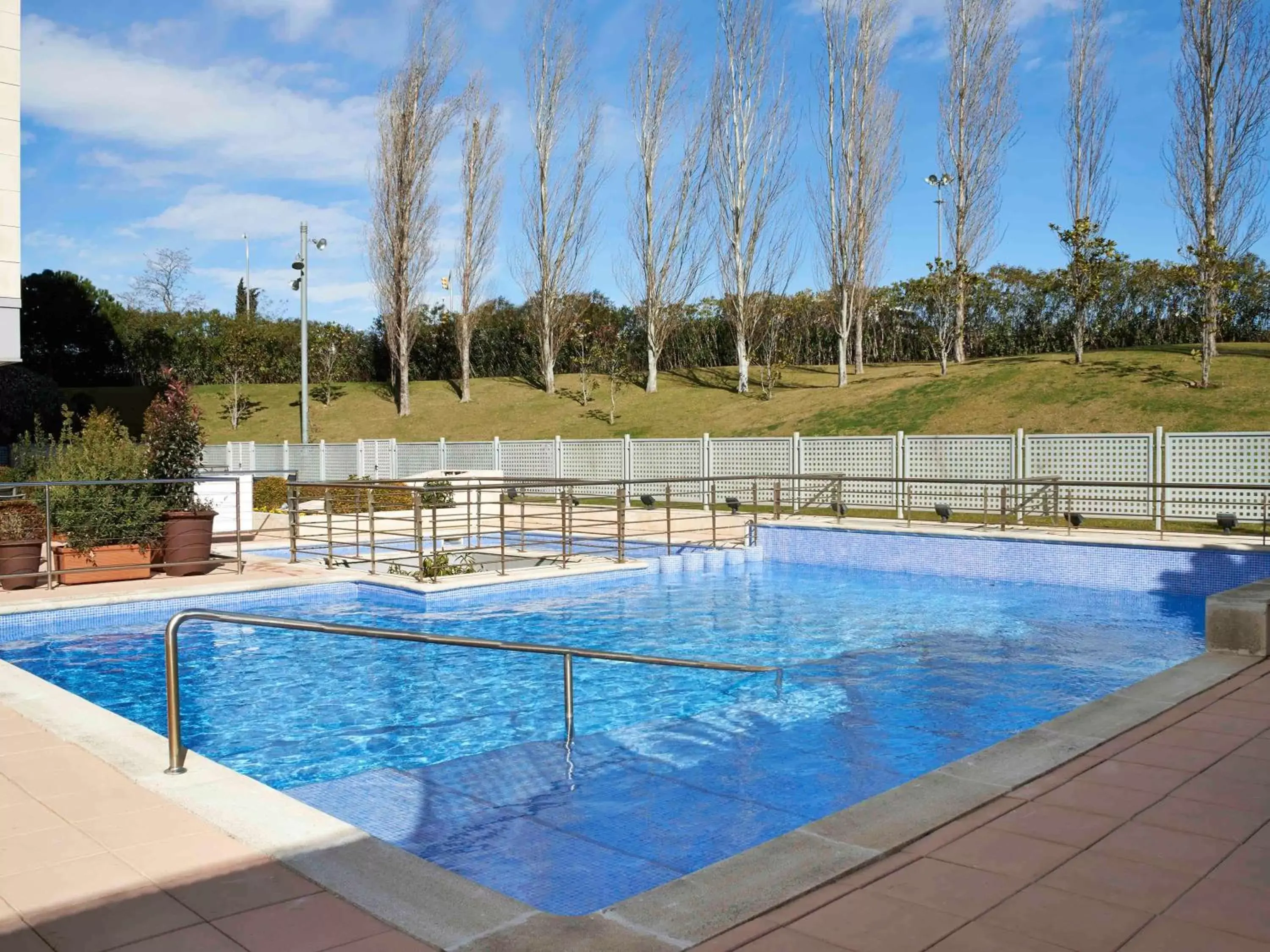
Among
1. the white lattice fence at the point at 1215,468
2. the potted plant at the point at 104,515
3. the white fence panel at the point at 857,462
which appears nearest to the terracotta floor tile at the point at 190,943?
the potted plant at the point at 104,515

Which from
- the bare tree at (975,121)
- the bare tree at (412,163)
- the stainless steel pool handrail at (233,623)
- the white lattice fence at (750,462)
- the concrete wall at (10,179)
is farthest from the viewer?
the bare tree at (412,163)

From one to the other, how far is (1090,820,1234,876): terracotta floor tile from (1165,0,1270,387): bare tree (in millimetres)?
22878

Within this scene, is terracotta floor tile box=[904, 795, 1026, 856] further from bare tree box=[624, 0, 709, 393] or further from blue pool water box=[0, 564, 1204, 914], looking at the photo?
bare tree box=[624, 0, 709, 393]

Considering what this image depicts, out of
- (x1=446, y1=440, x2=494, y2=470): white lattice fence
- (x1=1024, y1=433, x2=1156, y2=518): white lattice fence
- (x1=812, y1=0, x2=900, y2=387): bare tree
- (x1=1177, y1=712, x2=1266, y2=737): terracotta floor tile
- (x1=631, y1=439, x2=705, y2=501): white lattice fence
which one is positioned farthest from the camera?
(x1=812, y1=0, x2=900, y2=387): bare tree

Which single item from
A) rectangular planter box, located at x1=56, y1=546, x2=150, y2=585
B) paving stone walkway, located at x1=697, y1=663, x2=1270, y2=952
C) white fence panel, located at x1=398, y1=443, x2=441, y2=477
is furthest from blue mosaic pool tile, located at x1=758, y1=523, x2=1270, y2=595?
white fence panel, located at x1=398, y1=443, x2=441, y2=477

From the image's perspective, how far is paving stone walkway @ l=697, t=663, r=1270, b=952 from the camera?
102 inches

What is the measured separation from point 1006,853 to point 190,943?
2.41 meters

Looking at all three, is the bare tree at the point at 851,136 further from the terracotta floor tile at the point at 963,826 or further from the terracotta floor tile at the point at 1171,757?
the terracotta floor tile at the point at 963,826

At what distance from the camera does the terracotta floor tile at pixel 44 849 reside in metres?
3.14

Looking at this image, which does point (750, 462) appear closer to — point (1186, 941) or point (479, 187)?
point (1186, 941)

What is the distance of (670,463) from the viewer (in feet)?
75.3

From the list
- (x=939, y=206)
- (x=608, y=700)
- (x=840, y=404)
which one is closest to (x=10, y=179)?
(x=608, y=700)

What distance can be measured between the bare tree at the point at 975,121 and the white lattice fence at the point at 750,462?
11658 mm

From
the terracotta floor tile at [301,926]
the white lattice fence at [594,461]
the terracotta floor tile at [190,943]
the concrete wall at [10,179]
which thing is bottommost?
the terracotta floor tile at [301,926]
